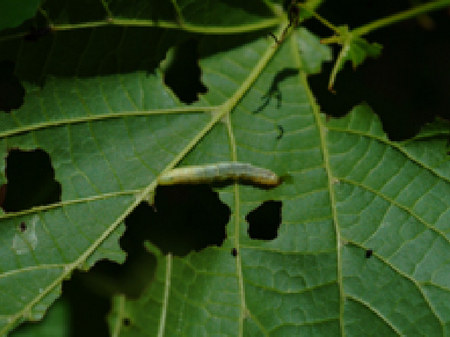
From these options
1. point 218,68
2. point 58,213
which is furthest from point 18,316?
point 218,68

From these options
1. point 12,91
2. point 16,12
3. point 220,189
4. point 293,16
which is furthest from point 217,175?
point 16,12

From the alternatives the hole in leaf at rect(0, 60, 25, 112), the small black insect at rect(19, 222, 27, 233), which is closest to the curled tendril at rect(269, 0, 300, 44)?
the hole in leaf at rect(0, 60, 25, 112)

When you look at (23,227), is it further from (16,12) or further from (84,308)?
(84,308)

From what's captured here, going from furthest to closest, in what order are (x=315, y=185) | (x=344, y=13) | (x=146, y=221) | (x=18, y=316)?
(x=344, y=13) → (x=146, y=221) → (x=315, y=185) → (x=18, y=316)

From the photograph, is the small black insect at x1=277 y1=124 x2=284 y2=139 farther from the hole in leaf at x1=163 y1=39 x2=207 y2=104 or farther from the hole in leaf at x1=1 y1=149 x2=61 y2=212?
the hole in leaf at x1=1 y1=149 x2=61 y2=212

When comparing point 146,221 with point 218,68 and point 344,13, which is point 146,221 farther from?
point 344,13
